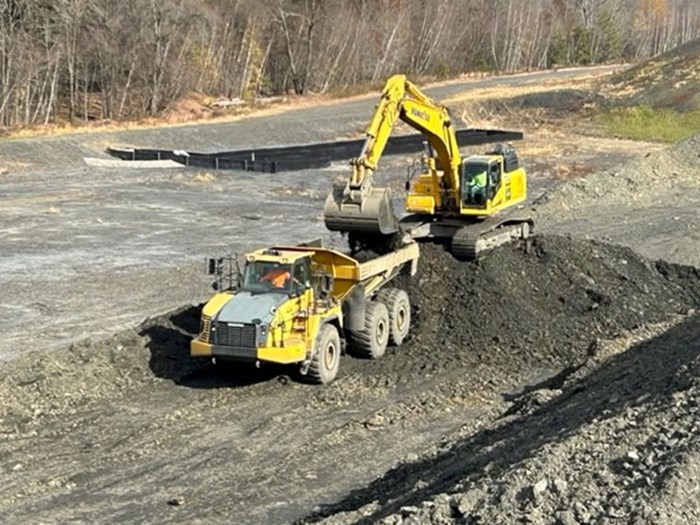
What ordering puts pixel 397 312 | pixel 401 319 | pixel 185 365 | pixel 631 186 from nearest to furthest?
pixel 185 365, pixel 397 312, pixel 401 319, pixel 631 186

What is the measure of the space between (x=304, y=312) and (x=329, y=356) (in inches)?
31.9

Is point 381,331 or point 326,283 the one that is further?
point 381,331

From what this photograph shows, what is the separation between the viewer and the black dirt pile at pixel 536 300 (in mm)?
16906

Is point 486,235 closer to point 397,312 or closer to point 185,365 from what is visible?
point 397,312

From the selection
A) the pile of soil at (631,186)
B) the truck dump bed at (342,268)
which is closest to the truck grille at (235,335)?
the truck dump bed at (342,268)

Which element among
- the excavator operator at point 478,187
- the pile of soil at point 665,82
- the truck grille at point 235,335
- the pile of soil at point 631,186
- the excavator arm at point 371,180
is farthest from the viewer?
the pile of soil at point 665,82

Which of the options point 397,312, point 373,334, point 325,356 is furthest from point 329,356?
point 397,312

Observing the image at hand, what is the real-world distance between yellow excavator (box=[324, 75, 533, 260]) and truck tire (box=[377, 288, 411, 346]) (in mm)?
1075

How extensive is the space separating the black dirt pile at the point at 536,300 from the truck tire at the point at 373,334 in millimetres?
456

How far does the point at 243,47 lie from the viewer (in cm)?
5900

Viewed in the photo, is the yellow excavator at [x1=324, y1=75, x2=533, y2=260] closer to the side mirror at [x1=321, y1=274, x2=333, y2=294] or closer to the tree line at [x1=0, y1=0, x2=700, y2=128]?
the side mirror at [x1=321, y1=274, x2=333, y2=294]

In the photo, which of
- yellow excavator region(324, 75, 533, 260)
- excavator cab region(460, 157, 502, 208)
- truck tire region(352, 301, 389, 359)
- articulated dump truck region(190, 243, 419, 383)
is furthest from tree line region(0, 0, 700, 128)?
truck tire region(352, 301, 389, 359)

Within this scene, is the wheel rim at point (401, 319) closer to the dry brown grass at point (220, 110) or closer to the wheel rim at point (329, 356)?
the wheel rim at point (329, 356)

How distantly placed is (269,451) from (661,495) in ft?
20.6
